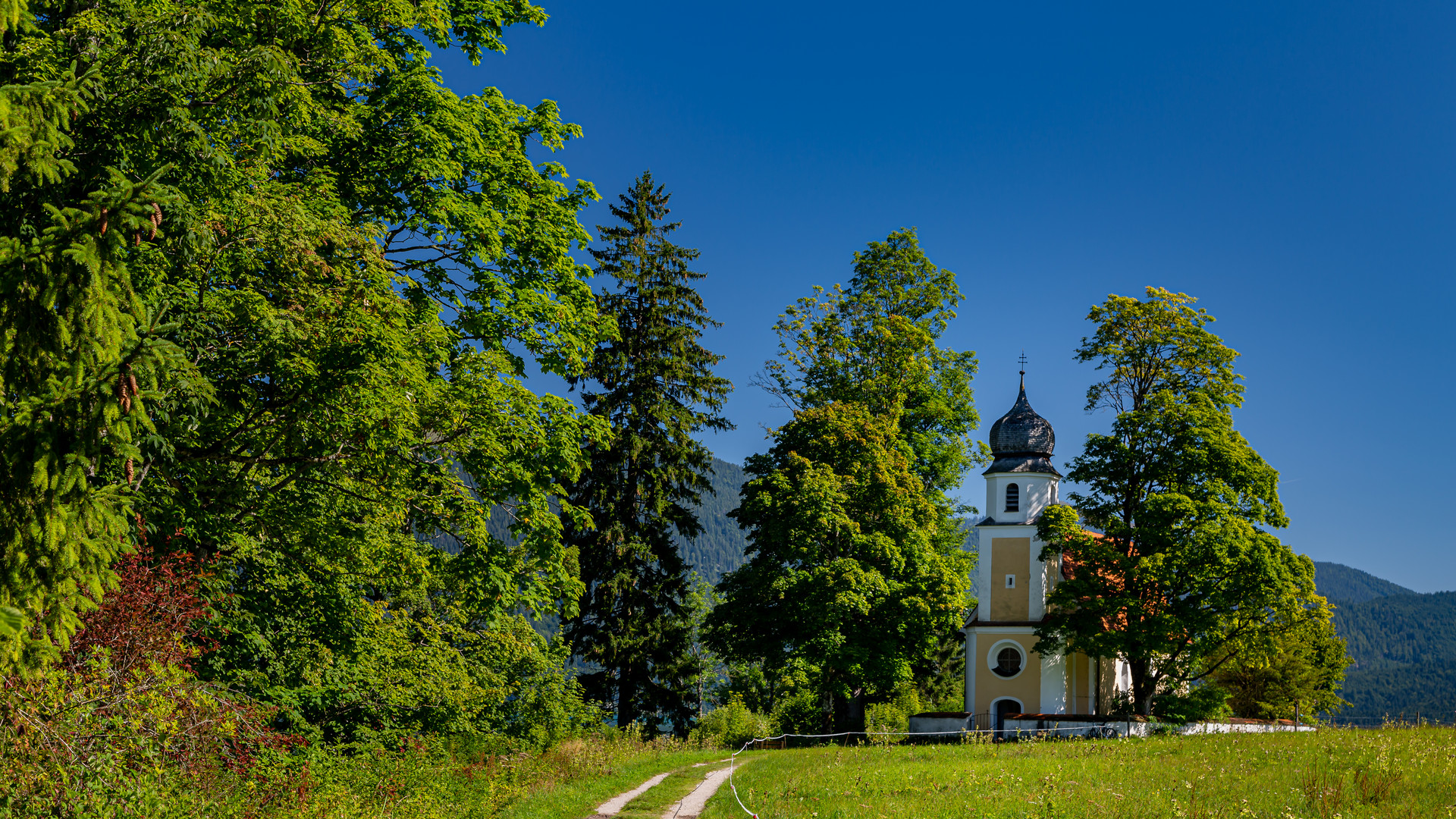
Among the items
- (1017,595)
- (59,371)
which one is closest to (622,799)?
(59,371)

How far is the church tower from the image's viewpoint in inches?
1380

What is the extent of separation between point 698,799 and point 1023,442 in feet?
83.8

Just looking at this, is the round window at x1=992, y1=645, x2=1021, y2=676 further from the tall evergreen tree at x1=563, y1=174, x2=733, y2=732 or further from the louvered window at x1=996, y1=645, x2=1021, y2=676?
the tall evergreen tree at x1=563, y1=174, x2=733, y2=732

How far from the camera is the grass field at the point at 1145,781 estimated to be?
10586mm

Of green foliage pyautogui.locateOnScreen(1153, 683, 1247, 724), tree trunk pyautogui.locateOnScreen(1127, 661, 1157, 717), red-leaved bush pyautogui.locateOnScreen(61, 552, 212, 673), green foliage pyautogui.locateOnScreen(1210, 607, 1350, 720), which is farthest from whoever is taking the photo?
green foliage pyautogui.locateOnScreen(1210, 607, 1350, 720)

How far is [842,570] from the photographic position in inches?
1111

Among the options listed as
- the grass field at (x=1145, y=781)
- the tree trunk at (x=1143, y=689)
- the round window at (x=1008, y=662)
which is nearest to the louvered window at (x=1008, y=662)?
the round window at (x=1008, y=662)

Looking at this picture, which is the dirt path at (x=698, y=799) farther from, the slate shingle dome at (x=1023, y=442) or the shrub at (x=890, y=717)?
the slate shingle dome at (x=1023, y=442)

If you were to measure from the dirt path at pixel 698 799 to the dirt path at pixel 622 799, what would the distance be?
0.76 metres

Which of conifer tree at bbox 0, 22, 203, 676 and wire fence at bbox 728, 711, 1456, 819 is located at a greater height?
conifer tree at bbox 0, 22, 203, 676

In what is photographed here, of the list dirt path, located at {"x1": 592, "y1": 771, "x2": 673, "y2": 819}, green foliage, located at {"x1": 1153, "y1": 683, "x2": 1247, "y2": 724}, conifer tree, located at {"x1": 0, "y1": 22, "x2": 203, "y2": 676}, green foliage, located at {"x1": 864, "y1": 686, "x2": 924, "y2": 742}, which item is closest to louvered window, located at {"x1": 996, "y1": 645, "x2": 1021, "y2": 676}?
green foliage, located at {"x1": 864, "y1": 686, "x2": 924, "y2": 742}

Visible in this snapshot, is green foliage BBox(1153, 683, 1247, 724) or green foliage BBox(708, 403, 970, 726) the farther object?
green foliage BBox(1153, 683, 1247, 724)

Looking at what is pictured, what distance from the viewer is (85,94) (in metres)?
8.70

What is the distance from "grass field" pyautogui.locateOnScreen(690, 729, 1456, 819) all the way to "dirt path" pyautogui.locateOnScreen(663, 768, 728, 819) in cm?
29
